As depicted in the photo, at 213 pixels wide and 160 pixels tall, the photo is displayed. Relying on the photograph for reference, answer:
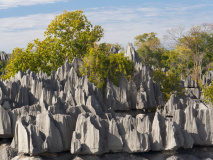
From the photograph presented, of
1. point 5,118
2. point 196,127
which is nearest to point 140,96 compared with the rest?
point 196,127

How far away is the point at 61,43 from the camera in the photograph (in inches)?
1996

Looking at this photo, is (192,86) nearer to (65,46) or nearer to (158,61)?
(65,46)

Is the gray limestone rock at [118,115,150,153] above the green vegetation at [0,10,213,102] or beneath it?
beneath

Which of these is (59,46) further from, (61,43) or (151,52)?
(151,52)

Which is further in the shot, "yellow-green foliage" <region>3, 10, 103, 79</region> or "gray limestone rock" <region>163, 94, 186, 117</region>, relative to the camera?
"yellow-green foliage" <region>3, 10, 103, 79</region>

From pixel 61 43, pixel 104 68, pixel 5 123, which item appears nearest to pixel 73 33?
pixel 61 43

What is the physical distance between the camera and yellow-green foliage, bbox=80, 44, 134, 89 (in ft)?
121

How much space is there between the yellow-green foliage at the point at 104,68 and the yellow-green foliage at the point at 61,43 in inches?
470

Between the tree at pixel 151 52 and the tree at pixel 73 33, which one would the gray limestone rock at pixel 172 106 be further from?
the tree at pixel 151 52

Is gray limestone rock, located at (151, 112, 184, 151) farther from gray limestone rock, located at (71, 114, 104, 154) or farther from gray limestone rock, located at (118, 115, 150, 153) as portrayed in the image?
gray limestone rock, located at (71, 114, 104, 154)

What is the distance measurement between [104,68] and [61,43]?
50.7 ft

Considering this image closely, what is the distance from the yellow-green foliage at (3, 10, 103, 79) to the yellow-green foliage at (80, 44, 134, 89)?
1194cm

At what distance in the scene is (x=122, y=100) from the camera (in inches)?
1395

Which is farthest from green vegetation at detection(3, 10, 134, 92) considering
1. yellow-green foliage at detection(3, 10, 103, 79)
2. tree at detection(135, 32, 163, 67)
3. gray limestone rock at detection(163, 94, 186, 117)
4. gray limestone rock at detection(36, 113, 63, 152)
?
tree at detection(135, 32, 163, 67)
